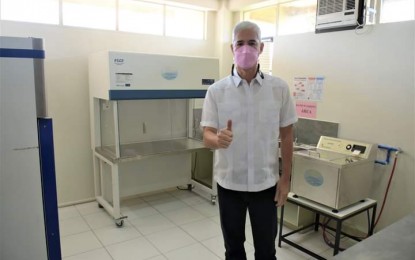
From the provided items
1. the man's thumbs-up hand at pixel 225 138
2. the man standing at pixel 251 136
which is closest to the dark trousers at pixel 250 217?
the man standing at pixel 251 136

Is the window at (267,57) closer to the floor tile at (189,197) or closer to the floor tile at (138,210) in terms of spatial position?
the floor tile at (189,197)

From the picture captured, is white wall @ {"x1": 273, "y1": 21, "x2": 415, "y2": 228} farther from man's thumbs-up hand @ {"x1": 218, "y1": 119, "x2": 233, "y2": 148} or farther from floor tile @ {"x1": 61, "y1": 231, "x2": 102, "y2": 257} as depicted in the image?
floor tile @ {"x1": 61, "y1": 231, "x2": 102, "y2": 257}

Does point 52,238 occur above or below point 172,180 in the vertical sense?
above

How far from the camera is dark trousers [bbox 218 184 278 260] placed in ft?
5.58

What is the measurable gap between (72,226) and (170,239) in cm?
103

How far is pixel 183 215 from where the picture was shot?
3.42 metres

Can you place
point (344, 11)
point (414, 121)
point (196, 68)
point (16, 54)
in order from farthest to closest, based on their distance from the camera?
point (196, 68) < point (344, 11) < point (414, 121) < point (16, 54)

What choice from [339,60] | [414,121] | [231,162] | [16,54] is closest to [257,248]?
[231,162]

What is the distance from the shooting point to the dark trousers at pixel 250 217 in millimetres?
1701

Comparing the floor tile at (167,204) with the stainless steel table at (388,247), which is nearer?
the stainless steel table at (388,247)

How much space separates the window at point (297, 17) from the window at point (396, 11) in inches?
29.2

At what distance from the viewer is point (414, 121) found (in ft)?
8.06

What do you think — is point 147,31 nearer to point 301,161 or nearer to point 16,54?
point 301,161

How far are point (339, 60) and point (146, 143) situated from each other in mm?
2309
